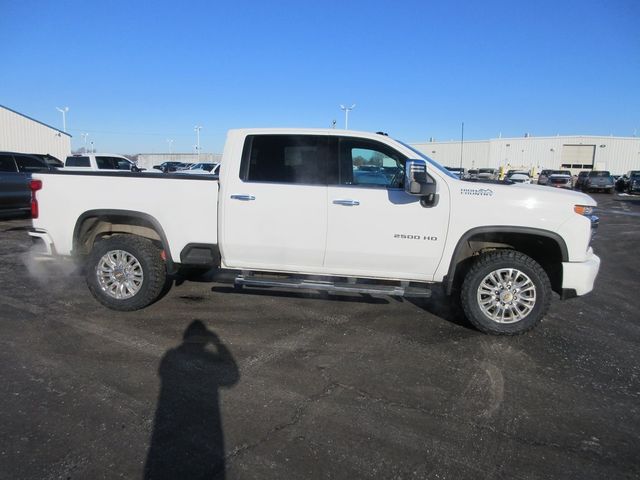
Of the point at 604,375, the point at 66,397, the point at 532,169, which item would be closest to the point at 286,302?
the point at 66,397

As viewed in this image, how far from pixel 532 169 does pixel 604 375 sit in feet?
192

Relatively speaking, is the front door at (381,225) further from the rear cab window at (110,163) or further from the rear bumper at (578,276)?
the rear cab window at (110,163)

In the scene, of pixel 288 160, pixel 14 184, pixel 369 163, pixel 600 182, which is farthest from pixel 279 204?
pixel 600 182

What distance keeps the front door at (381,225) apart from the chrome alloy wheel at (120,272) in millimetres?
2188

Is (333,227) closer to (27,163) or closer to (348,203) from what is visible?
(348,203)

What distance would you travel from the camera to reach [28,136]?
37.2 meters

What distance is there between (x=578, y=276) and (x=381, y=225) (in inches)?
79.6

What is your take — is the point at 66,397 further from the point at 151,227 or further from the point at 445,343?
the point at 445,343

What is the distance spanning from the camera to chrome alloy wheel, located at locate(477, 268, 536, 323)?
484 cm

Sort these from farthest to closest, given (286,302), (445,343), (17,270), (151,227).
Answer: (17,270) → (286,302) → (151,227) → (445,343)

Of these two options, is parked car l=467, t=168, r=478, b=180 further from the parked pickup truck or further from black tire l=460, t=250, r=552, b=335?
black tire l=460, t=250, r=552, b=335

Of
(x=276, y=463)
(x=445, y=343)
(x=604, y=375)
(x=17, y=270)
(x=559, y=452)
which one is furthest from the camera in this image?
(x=17, y=270)

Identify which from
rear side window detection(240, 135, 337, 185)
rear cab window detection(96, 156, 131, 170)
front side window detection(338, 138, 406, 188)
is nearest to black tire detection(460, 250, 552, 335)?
front side window detection(338, 138, 406, 188)

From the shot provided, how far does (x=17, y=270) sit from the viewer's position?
736 centimetres
